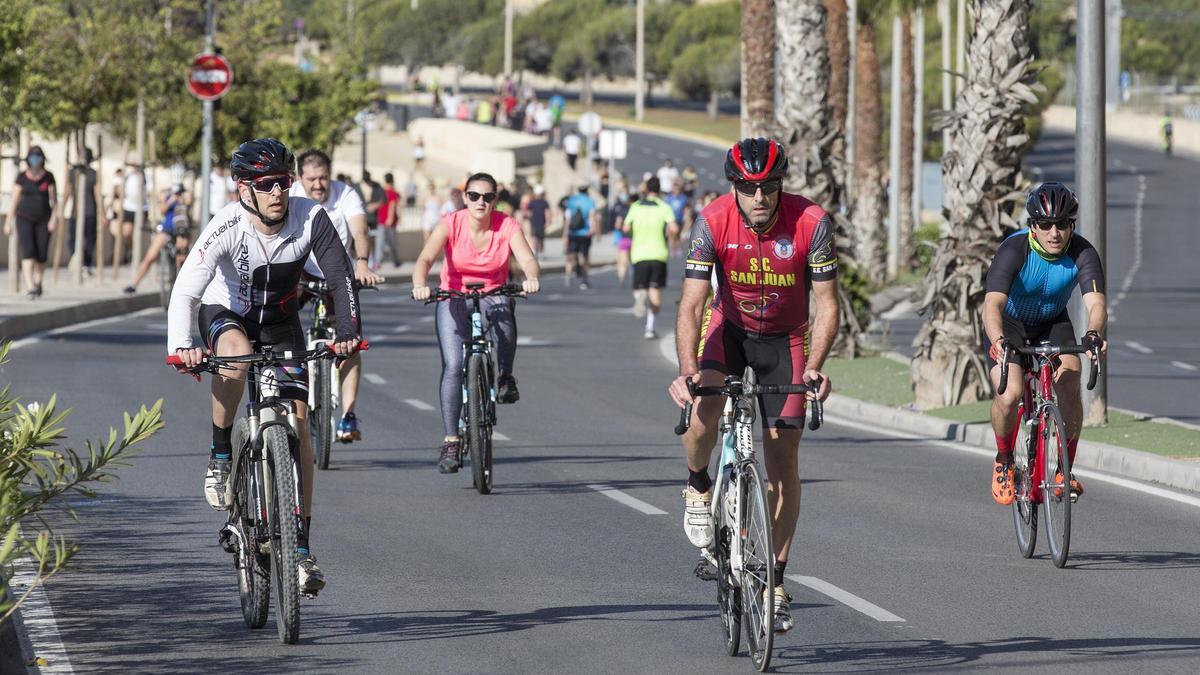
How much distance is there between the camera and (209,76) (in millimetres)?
33375

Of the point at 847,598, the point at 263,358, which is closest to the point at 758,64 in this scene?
the point at 847,598

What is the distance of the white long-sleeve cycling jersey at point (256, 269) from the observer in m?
8.13

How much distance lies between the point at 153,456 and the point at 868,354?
10.8m

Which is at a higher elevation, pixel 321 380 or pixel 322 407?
pixel 321 380

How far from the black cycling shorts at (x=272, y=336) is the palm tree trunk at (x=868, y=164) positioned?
27588 mm

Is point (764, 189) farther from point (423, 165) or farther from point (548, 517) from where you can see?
point (423, 165)

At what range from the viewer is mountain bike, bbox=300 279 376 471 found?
1312cm

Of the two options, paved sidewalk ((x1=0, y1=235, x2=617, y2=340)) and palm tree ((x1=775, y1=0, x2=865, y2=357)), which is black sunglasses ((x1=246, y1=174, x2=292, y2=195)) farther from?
palm tree ((x1=775, y1=0, x2=865, y2=357))

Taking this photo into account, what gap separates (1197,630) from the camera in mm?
8477

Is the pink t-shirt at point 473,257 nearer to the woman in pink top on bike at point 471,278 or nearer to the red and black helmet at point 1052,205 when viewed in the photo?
the woman in pink top on bike at point 471,278

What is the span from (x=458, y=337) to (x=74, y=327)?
14.2 metres

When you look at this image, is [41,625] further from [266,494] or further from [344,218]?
[344,218]

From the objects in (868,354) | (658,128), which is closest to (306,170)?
(868,354)

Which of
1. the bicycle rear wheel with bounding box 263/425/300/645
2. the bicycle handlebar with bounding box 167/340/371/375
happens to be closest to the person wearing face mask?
the bicycle handlebar with bounding box 167/340/371/375
